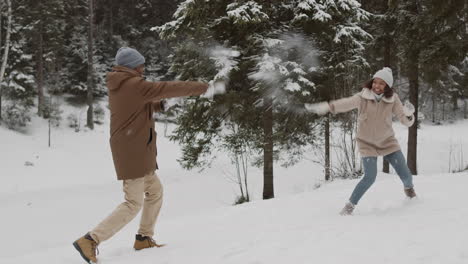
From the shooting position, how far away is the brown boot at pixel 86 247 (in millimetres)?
4141

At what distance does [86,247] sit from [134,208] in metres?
0.58

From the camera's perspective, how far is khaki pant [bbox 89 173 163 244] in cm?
424

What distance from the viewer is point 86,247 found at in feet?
13.6

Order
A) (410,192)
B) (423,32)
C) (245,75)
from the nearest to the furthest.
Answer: (410,192)
(245,75)
(423,32)

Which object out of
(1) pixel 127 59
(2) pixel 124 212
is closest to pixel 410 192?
(2) pixel 124 212

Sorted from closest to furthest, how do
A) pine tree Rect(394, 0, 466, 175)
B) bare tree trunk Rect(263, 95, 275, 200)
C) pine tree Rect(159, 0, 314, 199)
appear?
pine tree Rect(159, 0, 314, 199) → bare tree trunk Rect(263, 95, 275, 200) → pine tree Rect(394, 0, 466, 175)

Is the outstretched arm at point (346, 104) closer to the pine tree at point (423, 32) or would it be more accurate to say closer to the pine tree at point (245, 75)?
the pine tree at point (245, 75)

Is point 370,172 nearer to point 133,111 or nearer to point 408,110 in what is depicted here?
point 408,110

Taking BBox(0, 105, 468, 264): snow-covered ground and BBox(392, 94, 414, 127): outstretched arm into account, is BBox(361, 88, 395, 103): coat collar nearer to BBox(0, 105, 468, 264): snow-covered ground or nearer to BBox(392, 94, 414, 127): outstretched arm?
BBox(392, 94, 414, 127): outstretched arm

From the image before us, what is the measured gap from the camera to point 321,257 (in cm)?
366

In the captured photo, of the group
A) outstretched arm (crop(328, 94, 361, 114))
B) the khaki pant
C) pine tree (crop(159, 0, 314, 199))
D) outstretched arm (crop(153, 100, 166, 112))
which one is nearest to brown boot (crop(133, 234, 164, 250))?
the khaki pant

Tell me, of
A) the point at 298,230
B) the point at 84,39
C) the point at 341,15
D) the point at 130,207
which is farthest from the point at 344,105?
the point at 84,39

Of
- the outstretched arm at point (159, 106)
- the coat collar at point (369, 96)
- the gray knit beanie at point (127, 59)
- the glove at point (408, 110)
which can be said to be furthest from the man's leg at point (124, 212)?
the glove at point (408, 110)

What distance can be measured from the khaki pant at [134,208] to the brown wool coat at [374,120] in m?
2.47
